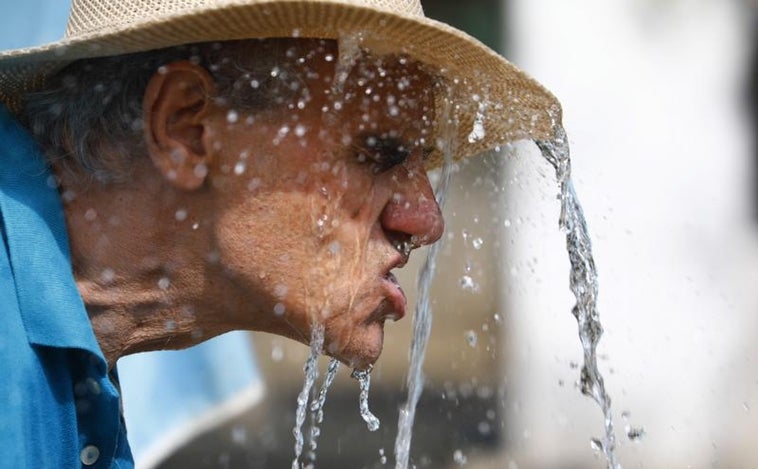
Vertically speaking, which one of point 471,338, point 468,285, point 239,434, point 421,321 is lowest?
point 239,434

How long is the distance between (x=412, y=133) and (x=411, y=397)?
0.73m

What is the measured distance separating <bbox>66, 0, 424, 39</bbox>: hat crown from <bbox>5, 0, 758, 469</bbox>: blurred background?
125 inches

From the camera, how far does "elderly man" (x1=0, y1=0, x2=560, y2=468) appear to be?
189 centimetres

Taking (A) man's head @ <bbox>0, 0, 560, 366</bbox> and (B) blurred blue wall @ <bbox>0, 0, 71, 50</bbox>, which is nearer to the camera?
(A) man's head @ <bbox>0, 0, 560, 366</bbox>

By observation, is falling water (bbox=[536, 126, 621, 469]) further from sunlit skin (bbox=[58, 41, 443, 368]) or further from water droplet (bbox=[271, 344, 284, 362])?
water droplet (bbox=[271, 344, 284, 362])

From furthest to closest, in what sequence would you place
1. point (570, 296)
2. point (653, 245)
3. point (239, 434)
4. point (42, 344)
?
point (239, 434) < point (570, 296) < point (653, 245) < point (42, 344)

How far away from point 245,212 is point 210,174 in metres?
0.09

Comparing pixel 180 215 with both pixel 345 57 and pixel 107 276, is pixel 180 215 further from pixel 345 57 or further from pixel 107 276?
pixel 345 57

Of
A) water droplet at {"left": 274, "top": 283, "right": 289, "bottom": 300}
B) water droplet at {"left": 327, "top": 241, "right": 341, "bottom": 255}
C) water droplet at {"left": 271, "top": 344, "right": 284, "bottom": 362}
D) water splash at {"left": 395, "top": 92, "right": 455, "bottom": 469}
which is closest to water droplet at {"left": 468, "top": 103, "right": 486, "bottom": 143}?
water splash at {"left": 395, "top": 92, "right": 455, "bottom": 469}

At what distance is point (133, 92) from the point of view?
1968 mm

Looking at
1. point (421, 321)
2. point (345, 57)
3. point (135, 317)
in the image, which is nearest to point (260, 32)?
point (345, 57)

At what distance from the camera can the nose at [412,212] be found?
2059 millimetres

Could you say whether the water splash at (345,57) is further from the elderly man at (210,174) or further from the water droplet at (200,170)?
the water droplet at (200,170)

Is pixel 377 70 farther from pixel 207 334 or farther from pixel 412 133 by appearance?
pixel 207 334
